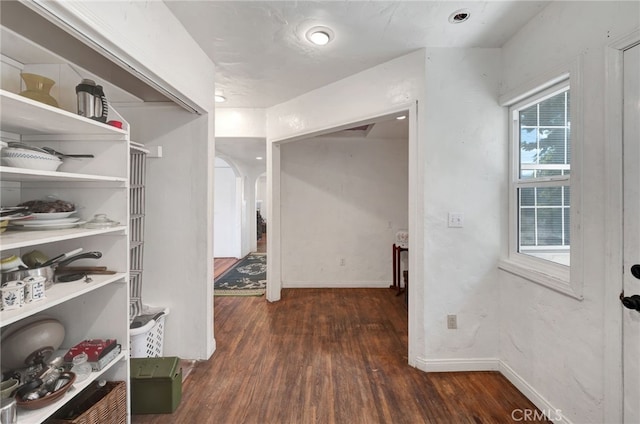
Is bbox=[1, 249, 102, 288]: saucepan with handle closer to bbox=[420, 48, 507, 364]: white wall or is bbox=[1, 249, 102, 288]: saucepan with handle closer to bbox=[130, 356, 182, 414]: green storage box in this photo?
bbox=[130, 356, 182, 414]: green storage box

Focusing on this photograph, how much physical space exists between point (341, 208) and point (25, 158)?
3629 mm

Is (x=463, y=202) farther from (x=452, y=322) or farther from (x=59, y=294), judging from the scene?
(x=59, y=294)

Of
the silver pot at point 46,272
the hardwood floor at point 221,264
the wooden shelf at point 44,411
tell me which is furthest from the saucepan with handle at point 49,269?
the hardwood floor at point 221,264

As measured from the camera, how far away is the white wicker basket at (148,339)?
6.17ft

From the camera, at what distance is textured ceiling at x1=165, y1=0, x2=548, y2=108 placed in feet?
5.37

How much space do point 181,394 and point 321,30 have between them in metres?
2.69

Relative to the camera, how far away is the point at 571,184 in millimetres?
1500

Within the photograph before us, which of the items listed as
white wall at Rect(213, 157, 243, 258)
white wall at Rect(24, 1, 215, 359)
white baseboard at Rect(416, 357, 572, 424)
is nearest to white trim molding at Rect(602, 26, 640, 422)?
white baseboard at Rect(416, 357, 572, 424)

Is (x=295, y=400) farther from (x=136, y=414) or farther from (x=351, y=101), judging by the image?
(x=351, y=101)

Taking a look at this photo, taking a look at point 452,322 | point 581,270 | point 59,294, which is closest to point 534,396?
point 452,322

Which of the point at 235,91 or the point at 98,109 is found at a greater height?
the point at 235,91

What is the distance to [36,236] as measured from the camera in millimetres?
1084

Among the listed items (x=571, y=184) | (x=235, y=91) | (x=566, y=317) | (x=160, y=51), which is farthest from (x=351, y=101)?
A: (x=566, y=317)

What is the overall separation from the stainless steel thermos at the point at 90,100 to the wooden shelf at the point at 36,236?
570 mm
